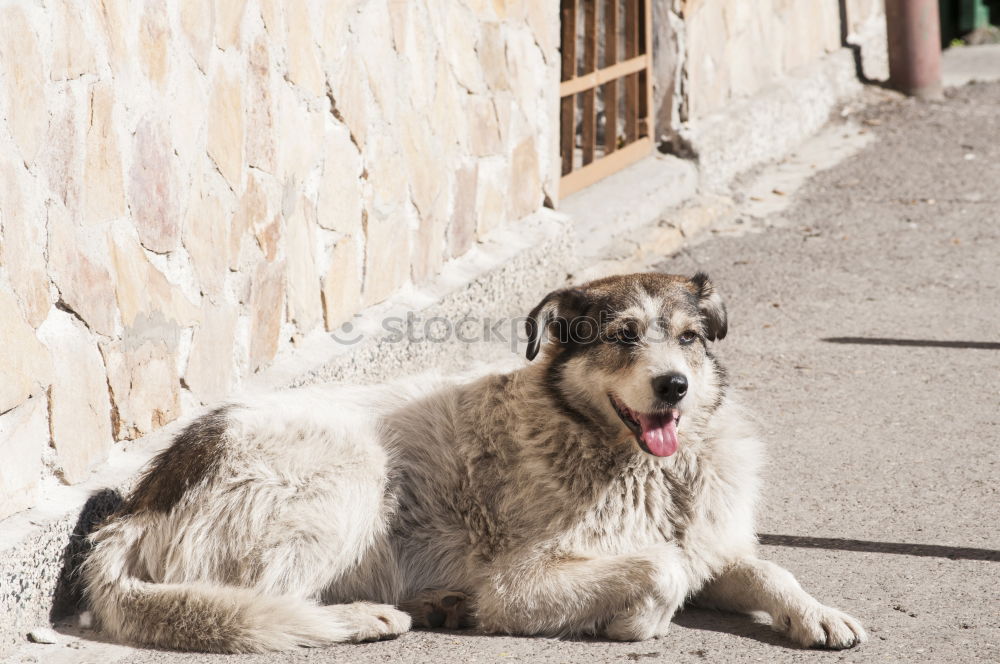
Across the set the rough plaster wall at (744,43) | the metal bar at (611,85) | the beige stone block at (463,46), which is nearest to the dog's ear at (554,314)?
the beige stone block at (463,46)

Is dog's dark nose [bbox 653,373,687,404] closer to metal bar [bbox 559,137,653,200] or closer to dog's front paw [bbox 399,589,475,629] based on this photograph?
dog's front paw [bbox 399,589,475,629]

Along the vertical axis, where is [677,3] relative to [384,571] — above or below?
above

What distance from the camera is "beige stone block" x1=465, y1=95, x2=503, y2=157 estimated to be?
7070 mm

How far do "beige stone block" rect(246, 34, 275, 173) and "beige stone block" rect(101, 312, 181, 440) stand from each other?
907 mm

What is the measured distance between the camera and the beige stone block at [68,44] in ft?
13.5

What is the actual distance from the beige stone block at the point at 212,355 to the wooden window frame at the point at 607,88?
13.0 feet

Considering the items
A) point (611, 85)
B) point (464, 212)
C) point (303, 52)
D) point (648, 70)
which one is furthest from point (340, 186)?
point (648, 70)

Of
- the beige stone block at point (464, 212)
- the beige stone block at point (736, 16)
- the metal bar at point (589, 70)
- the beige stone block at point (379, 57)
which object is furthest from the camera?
the beige stone block at point (736, 16)

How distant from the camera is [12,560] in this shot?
3840 millimetres

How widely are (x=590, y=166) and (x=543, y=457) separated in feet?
16.3

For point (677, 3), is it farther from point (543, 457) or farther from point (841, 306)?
point (543, 457)

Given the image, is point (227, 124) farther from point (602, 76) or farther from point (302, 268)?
point (602, 76)

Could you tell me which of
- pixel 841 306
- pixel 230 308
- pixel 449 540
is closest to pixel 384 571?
pixel 449 540

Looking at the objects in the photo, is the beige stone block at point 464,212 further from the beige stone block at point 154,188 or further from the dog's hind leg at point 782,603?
the dog's hind leg at point 782,603
